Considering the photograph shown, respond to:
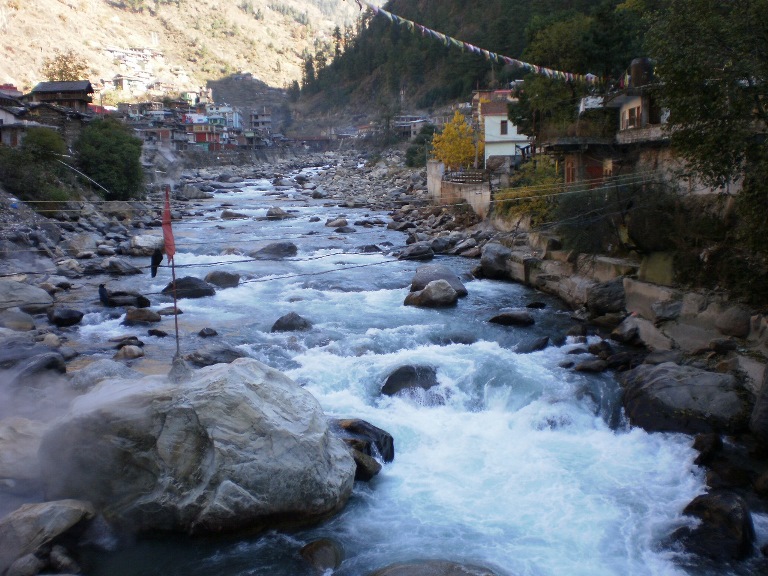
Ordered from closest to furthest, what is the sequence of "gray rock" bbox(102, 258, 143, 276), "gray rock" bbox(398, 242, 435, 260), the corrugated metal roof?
"gray rock" bbox(102, 258, 143, 276), "gray rock" bbox(398, 242, 435, 260), the corrugated metal roof

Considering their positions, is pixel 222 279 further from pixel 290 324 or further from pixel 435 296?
pixel 435 296

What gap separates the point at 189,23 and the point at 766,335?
559 ft

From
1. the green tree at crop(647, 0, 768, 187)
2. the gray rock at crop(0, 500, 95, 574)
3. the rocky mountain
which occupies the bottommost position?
the gray rock at crop(0, 500, 95, 574)

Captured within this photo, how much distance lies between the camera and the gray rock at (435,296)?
656 inches

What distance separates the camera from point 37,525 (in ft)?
22.6

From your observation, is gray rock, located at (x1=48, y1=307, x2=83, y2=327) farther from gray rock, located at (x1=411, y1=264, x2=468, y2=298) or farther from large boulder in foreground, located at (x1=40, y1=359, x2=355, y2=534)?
gray rock, located at (x1=411, y1=264, x2=468, y2=298)

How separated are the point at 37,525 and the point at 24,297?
10427mm

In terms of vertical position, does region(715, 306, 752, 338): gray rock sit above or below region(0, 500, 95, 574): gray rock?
above

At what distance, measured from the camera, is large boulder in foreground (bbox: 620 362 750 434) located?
973 centimetres

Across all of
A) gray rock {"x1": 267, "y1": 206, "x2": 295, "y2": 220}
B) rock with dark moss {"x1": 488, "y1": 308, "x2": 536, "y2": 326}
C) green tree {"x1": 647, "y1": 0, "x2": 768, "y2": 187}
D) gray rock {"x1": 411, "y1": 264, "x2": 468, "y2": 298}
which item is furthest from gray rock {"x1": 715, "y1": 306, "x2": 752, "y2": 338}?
gray rock {"x1": 267, "y1": 206, "x2": 295, "y2": 220}

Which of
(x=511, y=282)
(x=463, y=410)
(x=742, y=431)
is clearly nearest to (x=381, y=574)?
(x=463, y=410)

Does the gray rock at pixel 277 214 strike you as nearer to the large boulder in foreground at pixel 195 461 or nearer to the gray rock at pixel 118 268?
the gray rock at pixel 118 268

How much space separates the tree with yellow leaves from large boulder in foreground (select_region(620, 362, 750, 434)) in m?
29.0

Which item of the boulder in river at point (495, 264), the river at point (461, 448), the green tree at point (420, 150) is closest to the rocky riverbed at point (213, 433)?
the river at point (461, 448)
